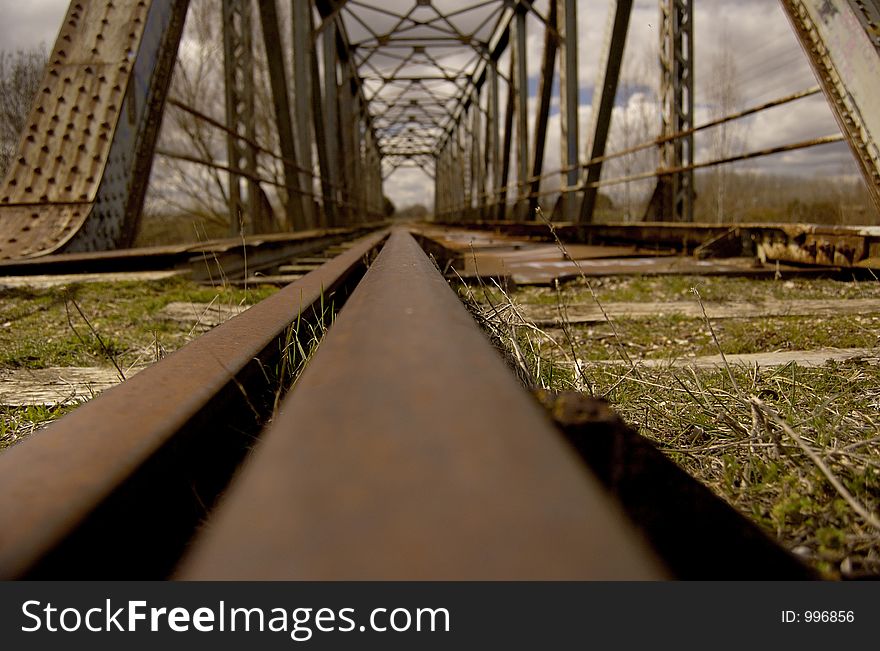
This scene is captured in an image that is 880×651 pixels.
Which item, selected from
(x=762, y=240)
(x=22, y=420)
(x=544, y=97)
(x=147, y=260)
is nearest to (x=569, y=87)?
(x=544, y=97)

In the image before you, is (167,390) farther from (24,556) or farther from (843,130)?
(843,130)

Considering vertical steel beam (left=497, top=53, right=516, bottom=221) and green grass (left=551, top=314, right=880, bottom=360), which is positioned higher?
vertical steel beam (left=497, top=53, right=516, bottom=221)

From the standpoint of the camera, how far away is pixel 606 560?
30cm

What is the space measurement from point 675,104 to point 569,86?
358cm

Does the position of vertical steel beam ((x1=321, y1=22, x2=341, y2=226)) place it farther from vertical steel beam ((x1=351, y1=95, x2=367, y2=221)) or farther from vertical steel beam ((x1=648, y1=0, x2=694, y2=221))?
vertical steel beam ((x1=648, y1=0, x2=694, y2=221))

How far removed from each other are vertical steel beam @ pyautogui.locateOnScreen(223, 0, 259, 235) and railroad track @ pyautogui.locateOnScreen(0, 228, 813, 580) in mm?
7215

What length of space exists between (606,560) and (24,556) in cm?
37

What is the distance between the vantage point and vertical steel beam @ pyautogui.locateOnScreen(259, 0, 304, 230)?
848 cm

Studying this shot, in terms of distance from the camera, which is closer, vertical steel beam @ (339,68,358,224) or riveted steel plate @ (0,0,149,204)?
riveted steel plate @ (0,0,149,204)

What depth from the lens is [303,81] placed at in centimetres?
1116

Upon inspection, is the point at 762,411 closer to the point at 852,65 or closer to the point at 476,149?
the point at 852,65

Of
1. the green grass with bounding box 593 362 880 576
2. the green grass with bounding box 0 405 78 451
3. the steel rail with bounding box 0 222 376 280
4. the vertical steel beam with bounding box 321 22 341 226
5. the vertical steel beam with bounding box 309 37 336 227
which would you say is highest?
the vertical steel beam with bounding box 321 22 341 226

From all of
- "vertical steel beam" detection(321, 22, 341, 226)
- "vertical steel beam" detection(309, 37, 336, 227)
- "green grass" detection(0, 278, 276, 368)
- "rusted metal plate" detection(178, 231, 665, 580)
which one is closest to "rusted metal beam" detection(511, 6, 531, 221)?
"vertical steel beam" detection(309, 37, 336, 227)
